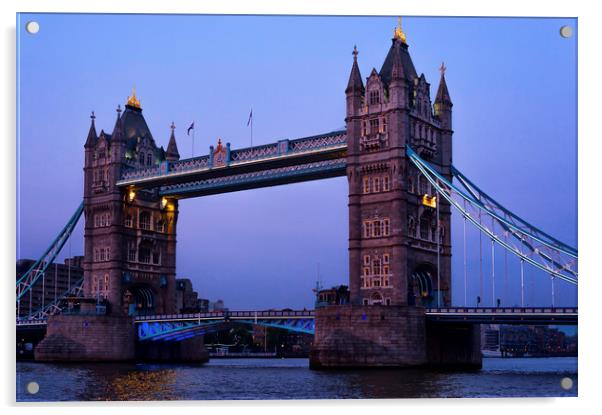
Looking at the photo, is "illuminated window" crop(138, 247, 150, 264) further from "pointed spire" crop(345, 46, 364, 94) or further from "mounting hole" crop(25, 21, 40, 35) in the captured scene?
"mounting hole" crop(25, 21, 40, 35)

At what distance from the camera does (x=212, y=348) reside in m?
177

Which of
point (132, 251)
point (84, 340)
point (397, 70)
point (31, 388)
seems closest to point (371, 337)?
point (397, 70)

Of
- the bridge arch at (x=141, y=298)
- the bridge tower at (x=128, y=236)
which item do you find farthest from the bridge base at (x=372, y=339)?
the bridge arch at (x=141, y=298)

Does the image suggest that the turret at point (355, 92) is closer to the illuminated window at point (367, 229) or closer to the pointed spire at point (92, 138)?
the illuminated window at point (367, 229)

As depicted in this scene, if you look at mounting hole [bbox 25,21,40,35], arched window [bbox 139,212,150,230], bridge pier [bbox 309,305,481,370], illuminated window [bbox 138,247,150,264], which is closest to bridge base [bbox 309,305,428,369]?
bridge pier [bbox 309,305,481,370]

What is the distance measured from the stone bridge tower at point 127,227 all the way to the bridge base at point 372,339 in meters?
33.0

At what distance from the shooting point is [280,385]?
2318 inches

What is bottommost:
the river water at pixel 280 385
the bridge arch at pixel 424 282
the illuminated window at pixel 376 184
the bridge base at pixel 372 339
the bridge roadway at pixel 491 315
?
the river water at pixel 280 385

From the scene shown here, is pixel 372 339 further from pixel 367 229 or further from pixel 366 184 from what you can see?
pixel 366 184

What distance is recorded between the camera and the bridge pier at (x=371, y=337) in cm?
7138
